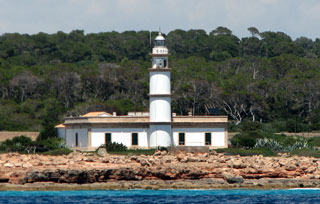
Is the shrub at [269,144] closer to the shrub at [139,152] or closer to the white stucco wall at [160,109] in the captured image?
the white stucco wall at [160,109]

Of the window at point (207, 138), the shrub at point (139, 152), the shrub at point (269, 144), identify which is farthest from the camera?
the window at point (207, 138)

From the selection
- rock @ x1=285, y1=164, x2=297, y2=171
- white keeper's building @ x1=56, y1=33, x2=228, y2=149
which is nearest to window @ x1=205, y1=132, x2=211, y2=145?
white keeper's building @ x1=56, y1=33, x2=228, y2=149

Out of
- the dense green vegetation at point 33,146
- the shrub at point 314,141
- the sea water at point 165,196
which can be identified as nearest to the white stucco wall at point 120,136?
the dense green vegetation at point 33,146

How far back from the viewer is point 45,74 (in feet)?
248

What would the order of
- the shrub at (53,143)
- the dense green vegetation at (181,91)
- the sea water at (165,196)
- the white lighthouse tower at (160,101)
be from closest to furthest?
the sea water at (165,196) < the white lighthouse tower at (160,101) < the shrub at (53,143) < the dense green vegetation at (181,91)

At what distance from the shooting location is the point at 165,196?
38.9 m

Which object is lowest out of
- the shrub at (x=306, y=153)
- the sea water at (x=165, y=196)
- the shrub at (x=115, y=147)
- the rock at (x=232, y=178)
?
the sea water at (x=165, y=196)

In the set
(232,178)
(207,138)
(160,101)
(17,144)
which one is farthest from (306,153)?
(17,144)

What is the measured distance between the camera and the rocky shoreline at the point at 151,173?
40.7 m

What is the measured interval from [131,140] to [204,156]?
25.3 feet

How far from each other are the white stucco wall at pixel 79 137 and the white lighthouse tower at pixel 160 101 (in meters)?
4.15

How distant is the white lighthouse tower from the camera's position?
174ft

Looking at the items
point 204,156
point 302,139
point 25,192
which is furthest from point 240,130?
point 25,192

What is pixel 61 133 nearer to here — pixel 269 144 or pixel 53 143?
pixel 53 143
